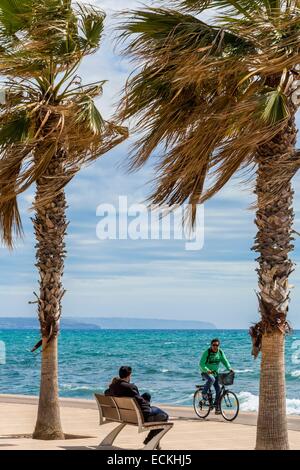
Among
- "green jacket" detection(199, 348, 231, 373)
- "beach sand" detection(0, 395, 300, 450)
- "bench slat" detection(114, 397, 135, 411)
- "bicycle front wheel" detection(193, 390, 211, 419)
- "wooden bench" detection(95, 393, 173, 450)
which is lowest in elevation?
"beach sand" detection(0, 395, 300, 450)

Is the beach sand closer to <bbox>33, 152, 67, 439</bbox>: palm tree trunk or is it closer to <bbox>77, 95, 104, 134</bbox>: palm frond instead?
<bbox>33, 152, 67, 439</bbox>: palm tree trunk

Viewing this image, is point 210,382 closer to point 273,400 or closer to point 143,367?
point 273,400

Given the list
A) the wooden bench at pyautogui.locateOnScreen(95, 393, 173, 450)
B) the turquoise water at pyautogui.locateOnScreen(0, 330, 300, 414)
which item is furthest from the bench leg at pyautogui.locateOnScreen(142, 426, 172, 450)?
the turquoise water at pyautogui.locateOnScreen(0, 330, 300, 414)

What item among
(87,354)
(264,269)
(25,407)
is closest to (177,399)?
(25,407)

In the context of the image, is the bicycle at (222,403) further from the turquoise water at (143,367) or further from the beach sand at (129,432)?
the turquoise water at (143,367)

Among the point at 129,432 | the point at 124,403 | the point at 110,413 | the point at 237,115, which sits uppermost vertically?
the point at 237,115

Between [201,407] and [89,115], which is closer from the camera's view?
[89,115]

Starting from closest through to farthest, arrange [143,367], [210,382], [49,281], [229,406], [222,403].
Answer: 1. [49,281]
2. [222,403]
3. [210,382]
4. [229,406]
5. [143,367]

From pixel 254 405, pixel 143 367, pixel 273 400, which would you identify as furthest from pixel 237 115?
pixel 143 367

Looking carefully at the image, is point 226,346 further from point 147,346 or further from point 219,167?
point 219,167

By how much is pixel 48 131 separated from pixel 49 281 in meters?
2.39

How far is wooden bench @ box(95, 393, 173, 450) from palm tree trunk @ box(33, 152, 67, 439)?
155 centimetres

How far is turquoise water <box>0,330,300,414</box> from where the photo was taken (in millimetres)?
49438

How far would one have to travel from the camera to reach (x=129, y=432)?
48.9 feet
